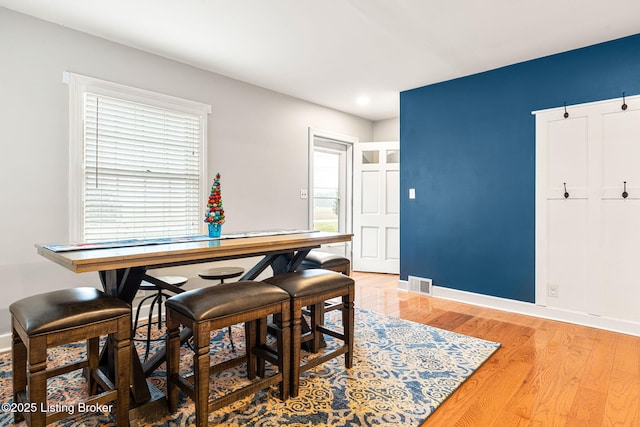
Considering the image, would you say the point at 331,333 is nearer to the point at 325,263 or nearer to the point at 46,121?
the point at 325,263

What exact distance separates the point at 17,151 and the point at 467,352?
3682mm

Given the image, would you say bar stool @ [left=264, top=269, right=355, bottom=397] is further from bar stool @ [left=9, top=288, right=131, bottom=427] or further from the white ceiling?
the white ceiling

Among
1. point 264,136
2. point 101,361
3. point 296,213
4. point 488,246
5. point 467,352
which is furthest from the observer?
point 296,213

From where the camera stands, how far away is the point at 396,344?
269cm

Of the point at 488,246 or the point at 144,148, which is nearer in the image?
the point at 144,148

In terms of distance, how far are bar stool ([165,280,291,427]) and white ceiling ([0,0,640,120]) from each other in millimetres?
2043

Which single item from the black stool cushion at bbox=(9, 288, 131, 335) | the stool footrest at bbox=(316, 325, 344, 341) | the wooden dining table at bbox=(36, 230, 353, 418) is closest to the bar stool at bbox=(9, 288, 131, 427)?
the black stool cushion at bbox=(9, 288, 131, 335)

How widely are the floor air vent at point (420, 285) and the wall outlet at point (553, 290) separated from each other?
1.21m

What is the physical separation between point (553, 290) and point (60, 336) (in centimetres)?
385

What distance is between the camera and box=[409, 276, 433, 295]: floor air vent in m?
4.20

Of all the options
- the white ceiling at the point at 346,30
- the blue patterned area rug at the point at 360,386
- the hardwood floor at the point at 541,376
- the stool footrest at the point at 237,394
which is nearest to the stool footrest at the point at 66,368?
the blue patterned area rug at the point at 360,386

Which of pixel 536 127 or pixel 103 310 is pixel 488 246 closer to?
pixel 536 127

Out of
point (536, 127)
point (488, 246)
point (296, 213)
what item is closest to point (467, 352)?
point (488, 246)

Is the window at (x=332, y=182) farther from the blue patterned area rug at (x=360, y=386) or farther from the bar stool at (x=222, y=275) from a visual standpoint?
the blue patterned area rug at (x=360, y=386)
